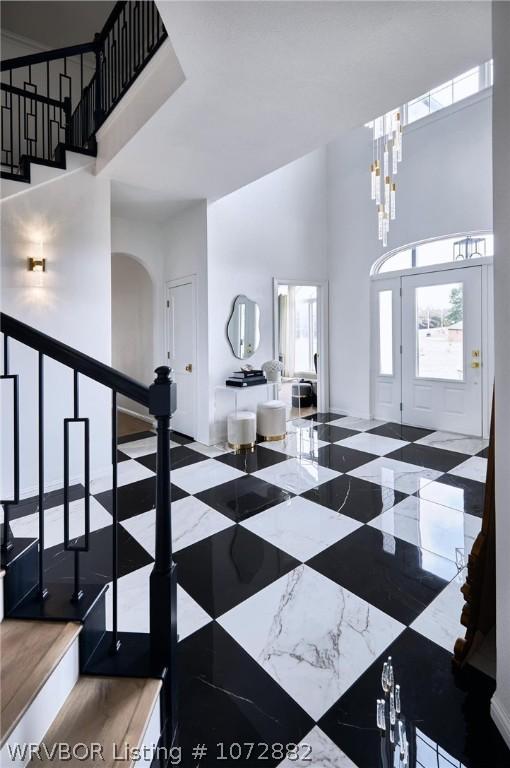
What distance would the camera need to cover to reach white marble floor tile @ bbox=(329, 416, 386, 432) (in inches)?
209

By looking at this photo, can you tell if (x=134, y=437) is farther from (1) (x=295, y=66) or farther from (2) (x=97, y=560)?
(1) (x=295, y=66)

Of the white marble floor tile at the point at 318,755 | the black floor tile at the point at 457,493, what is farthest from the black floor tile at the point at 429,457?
the white marble floor tile at the point at 318,755

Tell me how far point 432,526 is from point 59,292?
3.65 m

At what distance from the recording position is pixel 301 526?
2.67m

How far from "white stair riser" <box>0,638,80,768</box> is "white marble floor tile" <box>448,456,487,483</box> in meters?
3.46

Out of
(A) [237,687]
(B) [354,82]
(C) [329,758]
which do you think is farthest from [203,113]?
(C) [329,758]

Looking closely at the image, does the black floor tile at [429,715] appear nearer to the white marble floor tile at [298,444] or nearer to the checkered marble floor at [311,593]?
the checkered marble floor at [311,593]

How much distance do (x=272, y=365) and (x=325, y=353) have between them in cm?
138

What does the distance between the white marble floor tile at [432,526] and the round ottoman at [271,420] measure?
6.77 feet

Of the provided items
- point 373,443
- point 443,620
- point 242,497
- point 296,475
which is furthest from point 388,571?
point 373,443

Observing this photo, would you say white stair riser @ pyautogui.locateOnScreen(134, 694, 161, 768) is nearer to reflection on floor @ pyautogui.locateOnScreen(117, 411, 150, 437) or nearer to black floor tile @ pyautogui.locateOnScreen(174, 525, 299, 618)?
black floor tile @ pyautogui.locateOnScreen(174, 525, 299, 618)

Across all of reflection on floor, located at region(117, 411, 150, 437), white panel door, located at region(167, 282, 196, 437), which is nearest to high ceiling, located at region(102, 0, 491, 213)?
white panel door, located at region(167, 282, 196, 437)

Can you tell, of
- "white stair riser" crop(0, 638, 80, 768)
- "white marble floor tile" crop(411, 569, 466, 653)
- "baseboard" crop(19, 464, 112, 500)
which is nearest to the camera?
"white stair riser" crop(0, 638, 80, 768)

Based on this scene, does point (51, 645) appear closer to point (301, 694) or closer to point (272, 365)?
point (301, 694)
